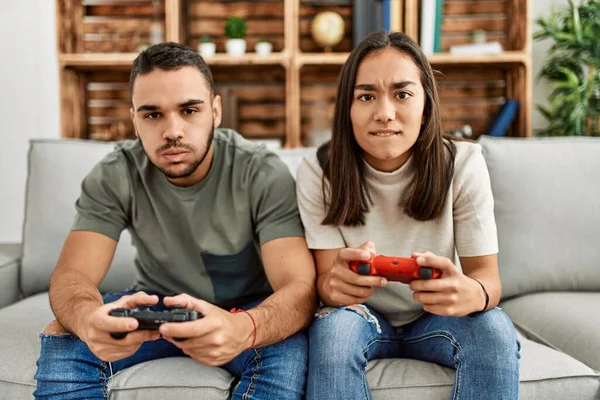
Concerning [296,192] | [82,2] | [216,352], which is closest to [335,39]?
[82,2]

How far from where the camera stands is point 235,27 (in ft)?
7.88

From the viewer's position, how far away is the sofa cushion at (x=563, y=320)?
1.28 m

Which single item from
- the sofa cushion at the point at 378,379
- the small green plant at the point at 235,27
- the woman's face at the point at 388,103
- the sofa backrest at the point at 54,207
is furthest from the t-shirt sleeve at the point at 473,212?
the small green plant at the point at 235,27

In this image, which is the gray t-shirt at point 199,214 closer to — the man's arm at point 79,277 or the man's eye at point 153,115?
the man's arm at point 79,277

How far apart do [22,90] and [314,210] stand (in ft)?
6.66

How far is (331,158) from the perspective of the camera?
1313 mm

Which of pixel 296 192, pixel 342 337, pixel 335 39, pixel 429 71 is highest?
pixel 335 39

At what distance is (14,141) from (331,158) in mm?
2057

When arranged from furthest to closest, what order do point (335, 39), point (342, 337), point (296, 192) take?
point (335, 39), point (296, 192), point (342, 337)

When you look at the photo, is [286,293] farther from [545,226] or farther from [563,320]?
[545,226]

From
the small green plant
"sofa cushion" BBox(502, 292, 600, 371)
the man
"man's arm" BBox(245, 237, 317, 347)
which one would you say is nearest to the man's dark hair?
the man

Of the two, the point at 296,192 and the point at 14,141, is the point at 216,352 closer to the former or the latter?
the point at 296,192

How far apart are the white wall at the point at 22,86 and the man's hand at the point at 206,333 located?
2113mm

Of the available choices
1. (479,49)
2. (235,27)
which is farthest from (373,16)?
(235,27)
